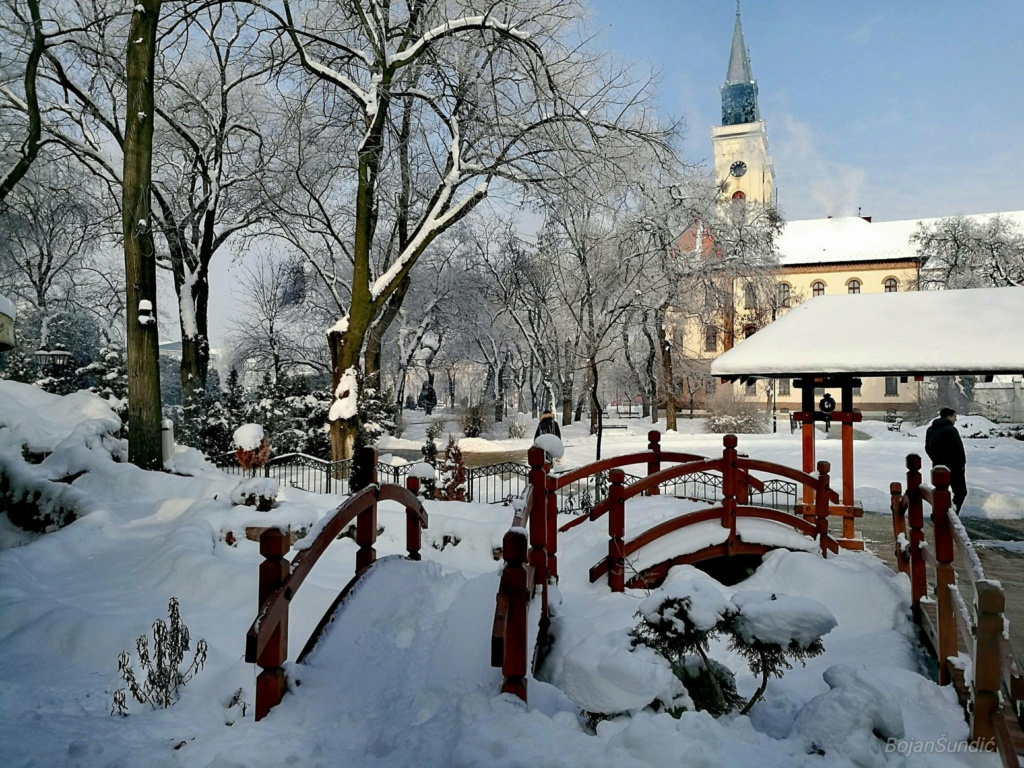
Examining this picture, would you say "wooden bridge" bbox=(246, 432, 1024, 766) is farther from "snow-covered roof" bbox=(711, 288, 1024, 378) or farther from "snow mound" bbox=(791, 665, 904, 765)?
"snow-covered roof" bbox=(711, 288, 1024, 378)

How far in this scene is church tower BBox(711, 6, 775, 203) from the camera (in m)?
62.2

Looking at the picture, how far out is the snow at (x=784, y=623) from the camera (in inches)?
140

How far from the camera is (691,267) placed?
2914cm

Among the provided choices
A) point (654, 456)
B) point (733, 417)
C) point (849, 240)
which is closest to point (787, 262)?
point (849, 240)

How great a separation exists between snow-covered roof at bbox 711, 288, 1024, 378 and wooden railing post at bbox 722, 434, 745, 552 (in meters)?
1.74

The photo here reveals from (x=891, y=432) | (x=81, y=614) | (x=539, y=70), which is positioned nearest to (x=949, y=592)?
(x=81, y=614)

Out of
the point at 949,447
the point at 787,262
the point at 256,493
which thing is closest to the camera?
the point at 256,493

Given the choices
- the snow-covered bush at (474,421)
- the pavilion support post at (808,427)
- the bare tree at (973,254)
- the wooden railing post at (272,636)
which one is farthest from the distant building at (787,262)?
the wooden railing post at (272,636)

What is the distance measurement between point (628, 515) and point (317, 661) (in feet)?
18.9

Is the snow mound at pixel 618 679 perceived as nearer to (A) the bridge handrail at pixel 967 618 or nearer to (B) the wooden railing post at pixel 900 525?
(A) the bridge handrail at pixel 967 618

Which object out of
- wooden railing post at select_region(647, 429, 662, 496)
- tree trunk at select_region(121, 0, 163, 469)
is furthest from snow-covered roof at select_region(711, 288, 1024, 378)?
tree trunk at select_region(121, 0, 163, 469)

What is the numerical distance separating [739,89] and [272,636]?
72841 mm

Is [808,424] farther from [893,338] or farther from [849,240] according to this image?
[849,240]

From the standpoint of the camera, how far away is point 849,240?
5531 cm
